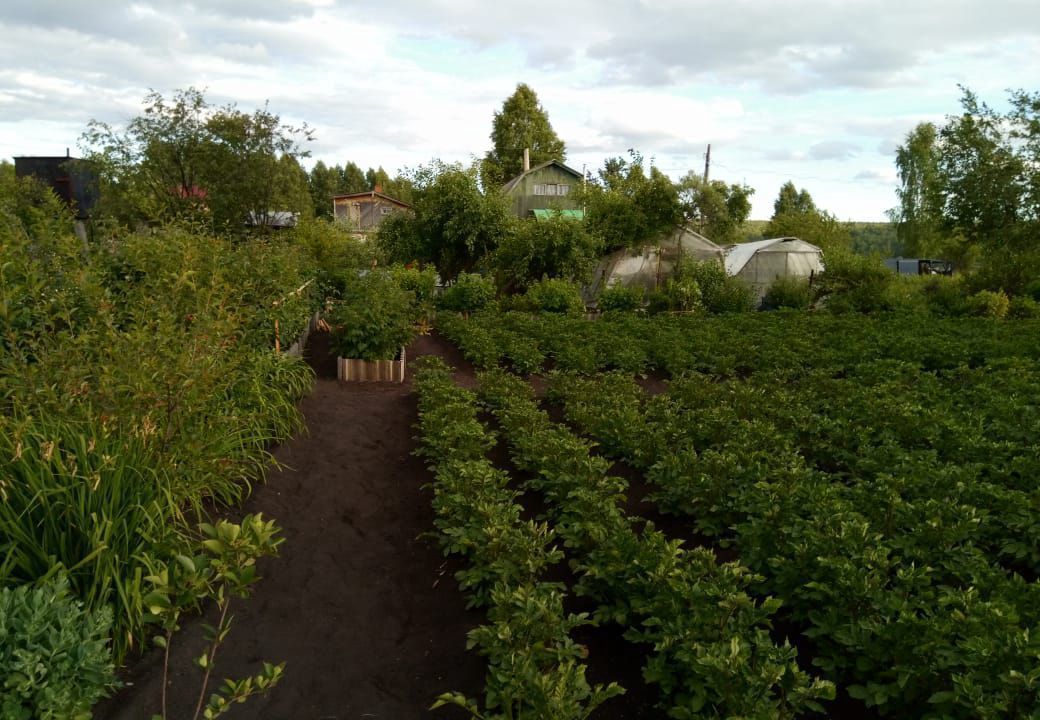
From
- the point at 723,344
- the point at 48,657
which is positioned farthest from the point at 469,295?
the point at 48,657

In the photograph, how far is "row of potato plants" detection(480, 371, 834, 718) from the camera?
2.71m

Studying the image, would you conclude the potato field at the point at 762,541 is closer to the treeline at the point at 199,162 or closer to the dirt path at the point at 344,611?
the dirt path at the point at 344,611

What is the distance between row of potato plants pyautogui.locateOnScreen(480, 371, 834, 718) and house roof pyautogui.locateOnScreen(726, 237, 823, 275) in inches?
840

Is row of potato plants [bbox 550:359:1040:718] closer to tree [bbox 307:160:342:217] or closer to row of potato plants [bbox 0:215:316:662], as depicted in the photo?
row of potato plants [bbox 0:215:316:662]

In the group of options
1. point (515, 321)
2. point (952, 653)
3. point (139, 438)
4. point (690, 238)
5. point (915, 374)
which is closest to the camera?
point (952, 653)

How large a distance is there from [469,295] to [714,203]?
9.49m

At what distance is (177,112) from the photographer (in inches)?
862

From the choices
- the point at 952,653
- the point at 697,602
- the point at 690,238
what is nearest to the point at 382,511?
the point at 697,602

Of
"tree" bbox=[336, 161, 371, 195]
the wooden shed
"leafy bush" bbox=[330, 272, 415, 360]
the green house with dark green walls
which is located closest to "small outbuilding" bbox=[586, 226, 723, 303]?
"leafy bush" bbox=[330, 272, 415, 360]

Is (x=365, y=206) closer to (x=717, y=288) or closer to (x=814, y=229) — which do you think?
(x=814, y=229)

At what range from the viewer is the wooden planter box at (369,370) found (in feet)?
32.9

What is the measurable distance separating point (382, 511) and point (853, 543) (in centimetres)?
350

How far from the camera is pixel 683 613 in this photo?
3260 mm

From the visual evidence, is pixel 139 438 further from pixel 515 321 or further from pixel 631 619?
pixel 515 321
